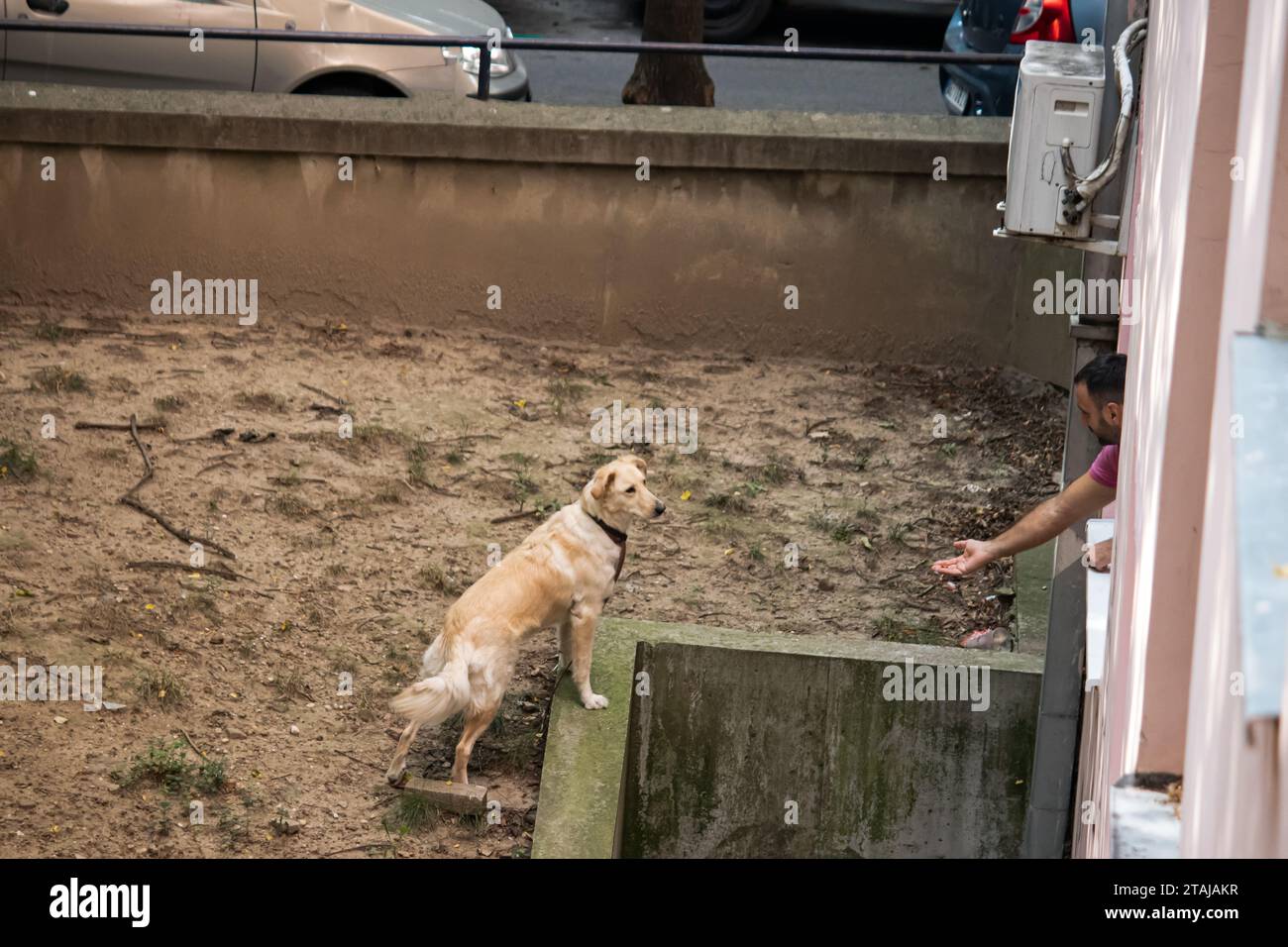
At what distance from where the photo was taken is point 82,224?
28.8 ft

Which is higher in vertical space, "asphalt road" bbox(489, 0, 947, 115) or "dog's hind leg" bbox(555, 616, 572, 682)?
"asphalt road" bbox(489, 0, 947, 115)

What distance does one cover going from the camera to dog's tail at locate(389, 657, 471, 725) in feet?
16.5

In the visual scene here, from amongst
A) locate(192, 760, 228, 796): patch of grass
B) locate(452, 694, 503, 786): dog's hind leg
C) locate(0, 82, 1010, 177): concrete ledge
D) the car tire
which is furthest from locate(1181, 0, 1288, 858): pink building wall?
the car tire

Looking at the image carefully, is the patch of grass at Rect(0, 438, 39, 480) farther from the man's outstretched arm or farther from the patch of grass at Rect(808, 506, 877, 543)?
the man's outstretched arm

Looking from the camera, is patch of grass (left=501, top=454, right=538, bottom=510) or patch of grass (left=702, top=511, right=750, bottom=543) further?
patch of grass (left=501, top=454, right=538, bottom=510)

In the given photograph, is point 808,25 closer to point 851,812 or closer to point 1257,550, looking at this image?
point 851,812

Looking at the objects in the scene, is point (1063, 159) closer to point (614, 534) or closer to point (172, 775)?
point (614, 534)

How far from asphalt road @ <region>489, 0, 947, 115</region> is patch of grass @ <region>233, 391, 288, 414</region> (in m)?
5.83

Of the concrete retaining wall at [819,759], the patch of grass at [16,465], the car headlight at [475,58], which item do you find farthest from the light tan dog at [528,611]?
the car headlight at [475,58]

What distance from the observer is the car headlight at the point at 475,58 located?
31.7 feet

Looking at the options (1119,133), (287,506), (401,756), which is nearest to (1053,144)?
(1119,133)

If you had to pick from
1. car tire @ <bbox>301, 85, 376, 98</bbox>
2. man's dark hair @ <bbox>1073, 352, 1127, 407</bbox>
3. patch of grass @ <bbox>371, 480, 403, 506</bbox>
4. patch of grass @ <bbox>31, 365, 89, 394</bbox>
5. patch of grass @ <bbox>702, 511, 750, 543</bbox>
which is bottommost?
patch of grass @ <bbox>702, 511, 750, 543</bbox>

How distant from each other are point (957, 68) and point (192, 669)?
7271 mm

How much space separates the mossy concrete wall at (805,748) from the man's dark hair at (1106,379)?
145 centimetres
